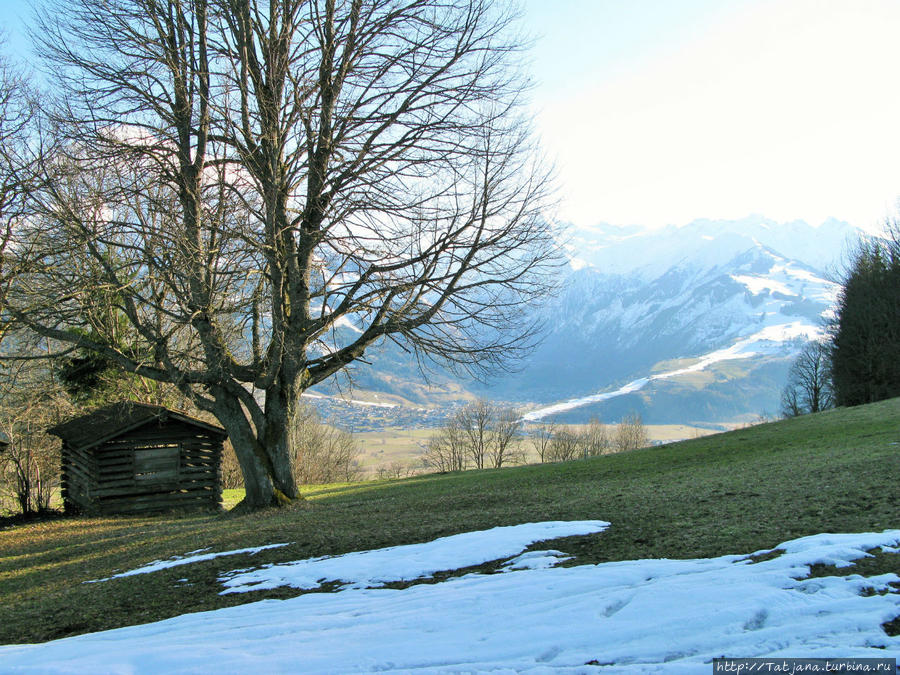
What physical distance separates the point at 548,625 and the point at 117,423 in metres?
21.1

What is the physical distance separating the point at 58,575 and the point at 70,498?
57.6ft

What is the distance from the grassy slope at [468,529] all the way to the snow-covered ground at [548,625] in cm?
81

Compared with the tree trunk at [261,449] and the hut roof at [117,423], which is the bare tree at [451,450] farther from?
the tree trunk at [261,449]

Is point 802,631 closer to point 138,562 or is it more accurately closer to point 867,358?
point 138,562

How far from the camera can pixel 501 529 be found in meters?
8.36

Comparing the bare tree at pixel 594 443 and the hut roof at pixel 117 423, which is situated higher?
the hut roof at pixel 117 423

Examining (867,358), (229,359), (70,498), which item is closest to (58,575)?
(229,359)

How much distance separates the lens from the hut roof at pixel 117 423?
2106 centimetres

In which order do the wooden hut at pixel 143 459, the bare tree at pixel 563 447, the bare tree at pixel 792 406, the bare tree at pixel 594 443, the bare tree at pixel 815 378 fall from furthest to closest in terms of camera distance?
the bare tree at pixel 594 443 < the bare tree at pixel 563 447 < the bare tree at pixel 792 406 < the bare tree at pixel 815 378 < the wooden hut at pixel 143 459

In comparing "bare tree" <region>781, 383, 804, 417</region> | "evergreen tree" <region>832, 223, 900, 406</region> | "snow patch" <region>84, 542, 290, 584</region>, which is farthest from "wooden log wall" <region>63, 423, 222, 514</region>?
"bare tree" <region>781, 383, 804, 417</region>

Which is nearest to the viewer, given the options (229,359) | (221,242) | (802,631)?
(802,631)

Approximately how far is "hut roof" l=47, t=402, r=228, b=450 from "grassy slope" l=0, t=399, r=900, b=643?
3838mm

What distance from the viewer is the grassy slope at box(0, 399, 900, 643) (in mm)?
→ 6453

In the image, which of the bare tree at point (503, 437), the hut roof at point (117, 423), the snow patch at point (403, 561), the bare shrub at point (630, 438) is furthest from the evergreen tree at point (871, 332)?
the snow patch at point (403, 561)
